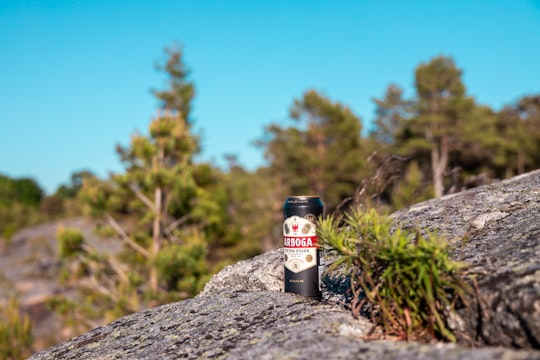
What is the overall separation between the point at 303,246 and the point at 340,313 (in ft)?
1.76

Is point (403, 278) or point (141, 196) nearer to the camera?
point (403, 278)

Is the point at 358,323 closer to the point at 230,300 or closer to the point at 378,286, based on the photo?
the point at 378,286

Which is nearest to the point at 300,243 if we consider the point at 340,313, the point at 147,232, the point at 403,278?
the point at 340,313

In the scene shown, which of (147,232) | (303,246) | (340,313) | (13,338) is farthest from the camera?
(147,232)

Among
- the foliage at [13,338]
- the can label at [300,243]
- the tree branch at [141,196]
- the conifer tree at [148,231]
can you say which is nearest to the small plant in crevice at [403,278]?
the can label at [300,243]

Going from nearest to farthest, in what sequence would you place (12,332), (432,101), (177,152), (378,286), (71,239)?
1. (378,286)
2. (12,332)
3. (71,239)
4. (177,152)
5. (432,101)

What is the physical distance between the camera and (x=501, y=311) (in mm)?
1863

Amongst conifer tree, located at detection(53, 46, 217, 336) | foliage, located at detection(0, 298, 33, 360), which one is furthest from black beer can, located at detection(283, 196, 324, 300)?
foliage, located at detection(0, 298, 33, 360)

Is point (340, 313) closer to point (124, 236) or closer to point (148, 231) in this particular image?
point (124, 236)

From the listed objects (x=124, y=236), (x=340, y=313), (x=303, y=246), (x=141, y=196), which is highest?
(x=141, y=196)

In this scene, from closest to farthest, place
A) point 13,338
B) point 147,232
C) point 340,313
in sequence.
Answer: point 340,313, point 13,338, point 147,232

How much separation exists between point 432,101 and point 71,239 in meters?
28.9

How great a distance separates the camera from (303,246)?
2.84m

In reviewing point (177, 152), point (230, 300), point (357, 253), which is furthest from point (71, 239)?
point (357, 253)
